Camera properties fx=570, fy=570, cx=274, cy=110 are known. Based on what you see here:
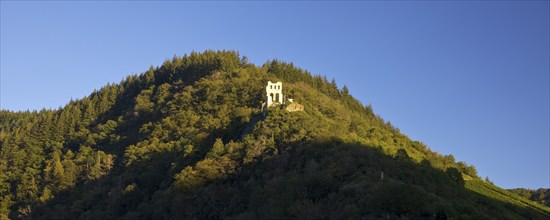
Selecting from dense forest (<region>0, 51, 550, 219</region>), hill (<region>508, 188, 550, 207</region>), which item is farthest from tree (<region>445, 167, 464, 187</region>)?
hill (<region>508, 188, 550, 207</region>)

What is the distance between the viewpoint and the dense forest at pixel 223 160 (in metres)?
66.2

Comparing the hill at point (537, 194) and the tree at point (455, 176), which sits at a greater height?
the hill at point (537, 194)

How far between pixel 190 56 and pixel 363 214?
355 feet

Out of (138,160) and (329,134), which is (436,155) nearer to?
(329,134)

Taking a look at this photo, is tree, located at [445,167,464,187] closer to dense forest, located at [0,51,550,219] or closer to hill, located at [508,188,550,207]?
dense forest, located at [0,51,550,219]

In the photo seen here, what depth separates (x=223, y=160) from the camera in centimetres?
8631

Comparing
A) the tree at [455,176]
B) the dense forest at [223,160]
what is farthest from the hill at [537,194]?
the tree at [455,176]

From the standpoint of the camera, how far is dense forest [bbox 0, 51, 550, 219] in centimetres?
6619

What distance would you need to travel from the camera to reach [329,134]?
8656 cm

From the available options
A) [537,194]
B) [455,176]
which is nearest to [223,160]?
[455,176]

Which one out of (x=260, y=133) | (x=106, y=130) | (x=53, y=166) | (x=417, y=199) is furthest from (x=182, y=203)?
(x=106, y=130)

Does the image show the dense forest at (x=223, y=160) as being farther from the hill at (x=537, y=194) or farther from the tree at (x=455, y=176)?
the hill at (x=537, y=194)

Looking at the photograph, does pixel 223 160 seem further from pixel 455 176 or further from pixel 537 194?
pixel 537 194

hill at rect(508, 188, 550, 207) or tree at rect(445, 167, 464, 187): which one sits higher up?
hill at rect(508, 188, 550, 207)
